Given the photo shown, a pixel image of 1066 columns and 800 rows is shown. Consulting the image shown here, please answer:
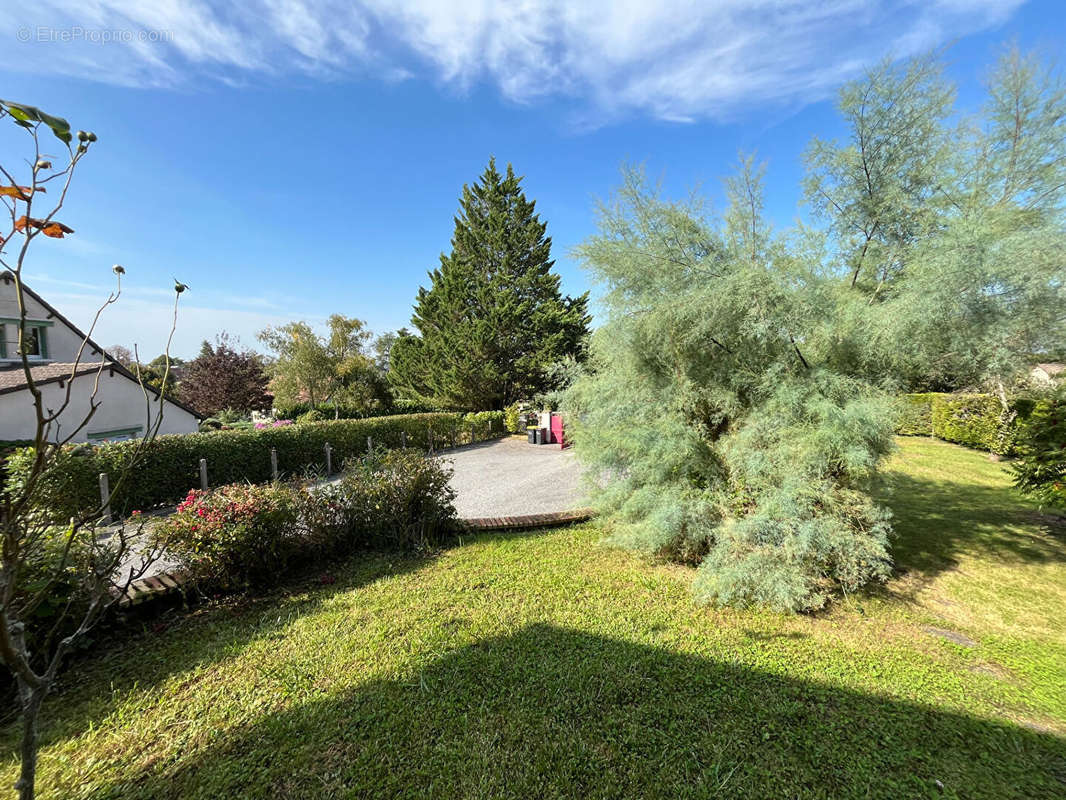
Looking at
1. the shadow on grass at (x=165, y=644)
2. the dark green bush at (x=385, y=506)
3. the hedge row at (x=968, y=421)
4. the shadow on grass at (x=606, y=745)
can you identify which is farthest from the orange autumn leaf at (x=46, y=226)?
the hedge row at (x=968, y=421)

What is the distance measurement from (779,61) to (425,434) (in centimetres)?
1223

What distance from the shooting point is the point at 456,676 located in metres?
2.70

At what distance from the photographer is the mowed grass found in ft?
6.69

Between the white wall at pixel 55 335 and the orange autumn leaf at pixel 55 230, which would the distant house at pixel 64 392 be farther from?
the orange autumn leaf at pixel 55 230

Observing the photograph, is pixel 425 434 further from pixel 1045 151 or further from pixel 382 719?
pixel 1045 151

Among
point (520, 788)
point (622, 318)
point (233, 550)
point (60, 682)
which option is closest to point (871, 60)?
point (622, 318)

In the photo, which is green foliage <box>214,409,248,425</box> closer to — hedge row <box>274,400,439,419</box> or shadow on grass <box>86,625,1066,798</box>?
hedge row <box>274,400,439,419</box>

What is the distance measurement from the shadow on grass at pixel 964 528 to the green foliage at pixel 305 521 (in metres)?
4.85

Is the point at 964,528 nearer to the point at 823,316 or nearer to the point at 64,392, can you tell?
the point at 823,316

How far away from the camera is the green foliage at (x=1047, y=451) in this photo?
4590mm

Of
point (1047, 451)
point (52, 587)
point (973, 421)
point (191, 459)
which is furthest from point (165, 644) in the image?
point (973, 421)

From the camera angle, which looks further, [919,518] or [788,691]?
[919,518]

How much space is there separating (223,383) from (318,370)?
394 cm

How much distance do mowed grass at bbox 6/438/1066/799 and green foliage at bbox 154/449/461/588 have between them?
396 mm
